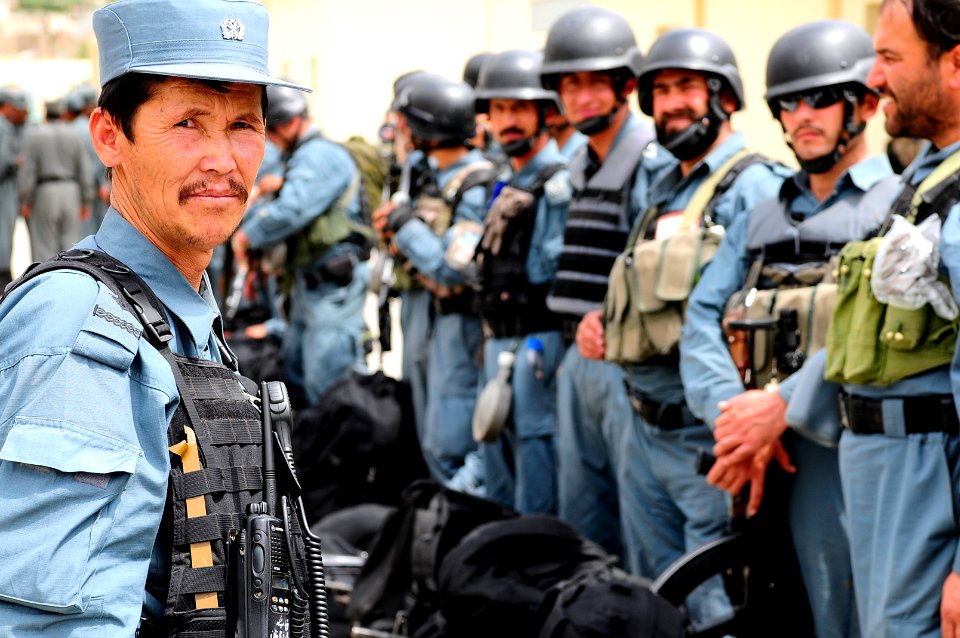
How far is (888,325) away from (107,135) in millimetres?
1902

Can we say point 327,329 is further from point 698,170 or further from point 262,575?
point 262,575

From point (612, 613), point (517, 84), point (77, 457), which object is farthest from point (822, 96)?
point (77, 457)

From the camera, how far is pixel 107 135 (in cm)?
202

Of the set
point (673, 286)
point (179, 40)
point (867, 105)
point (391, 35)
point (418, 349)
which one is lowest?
point (418, 349)

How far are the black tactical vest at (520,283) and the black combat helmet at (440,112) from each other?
114 cm

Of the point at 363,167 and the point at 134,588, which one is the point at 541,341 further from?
the point at 134,588

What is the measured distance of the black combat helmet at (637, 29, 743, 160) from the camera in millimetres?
4676

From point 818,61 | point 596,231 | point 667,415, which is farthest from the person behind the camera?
point 596,231

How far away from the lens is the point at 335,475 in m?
6.63

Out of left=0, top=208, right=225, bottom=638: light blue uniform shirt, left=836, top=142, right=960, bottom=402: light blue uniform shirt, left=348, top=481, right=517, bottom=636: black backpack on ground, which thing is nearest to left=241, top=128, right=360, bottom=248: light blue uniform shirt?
left=348, top=481, right=517, bottom=636: black backpack on ground

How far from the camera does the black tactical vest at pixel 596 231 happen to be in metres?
5.07

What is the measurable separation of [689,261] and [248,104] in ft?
8.47

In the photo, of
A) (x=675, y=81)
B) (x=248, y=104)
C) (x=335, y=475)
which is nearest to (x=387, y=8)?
(x=335, y=475)

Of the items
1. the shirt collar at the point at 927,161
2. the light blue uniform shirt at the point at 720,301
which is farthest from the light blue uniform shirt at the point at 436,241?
the shirt collar at the point at 927,161
